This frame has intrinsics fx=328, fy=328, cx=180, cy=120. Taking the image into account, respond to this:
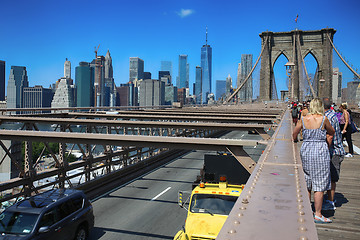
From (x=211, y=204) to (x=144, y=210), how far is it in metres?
6.65

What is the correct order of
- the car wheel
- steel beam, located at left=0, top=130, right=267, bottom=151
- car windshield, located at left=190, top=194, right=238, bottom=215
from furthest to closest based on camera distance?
the car wheel, car windshield, located at left=190, top=194, right=238, bottom=215, steel beam, located at left=0, top=130, right=267, bottom=151

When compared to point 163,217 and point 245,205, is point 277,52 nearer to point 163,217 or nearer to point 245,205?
point 163,217

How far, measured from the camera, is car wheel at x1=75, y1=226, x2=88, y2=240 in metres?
10.8

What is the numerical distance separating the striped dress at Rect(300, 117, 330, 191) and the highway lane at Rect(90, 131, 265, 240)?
8.42 meters

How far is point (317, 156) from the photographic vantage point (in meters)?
4.92

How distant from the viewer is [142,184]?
2080 centimetres

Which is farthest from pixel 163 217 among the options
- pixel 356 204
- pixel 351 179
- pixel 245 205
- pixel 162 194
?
pixel 245 205

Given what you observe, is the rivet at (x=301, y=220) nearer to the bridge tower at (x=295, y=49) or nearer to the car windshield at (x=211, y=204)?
the car windshield at (x=211, y=204)

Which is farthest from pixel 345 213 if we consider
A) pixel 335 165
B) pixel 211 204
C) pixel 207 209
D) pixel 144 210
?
pixel 144 210

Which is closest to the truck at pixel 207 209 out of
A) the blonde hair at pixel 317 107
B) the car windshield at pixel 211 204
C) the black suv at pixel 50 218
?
the car windshield at pixel 211 204

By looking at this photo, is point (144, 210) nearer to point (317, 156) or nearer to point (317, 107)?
point (317, 156)

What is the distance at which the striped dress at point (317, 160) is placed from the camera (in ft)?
16.1

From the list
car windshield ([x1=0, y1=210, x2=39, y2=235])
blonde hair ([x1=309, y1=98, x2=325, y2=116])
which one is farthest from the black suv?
blonde hair ([x1=309, y1=98, x2=325, y2=116])

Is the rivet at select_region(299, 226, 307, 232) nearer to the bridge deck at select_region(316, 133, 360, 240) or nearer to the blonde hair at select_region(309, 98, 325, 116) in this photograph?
the bridge deck at select_region(316, 133, 360, 240)
